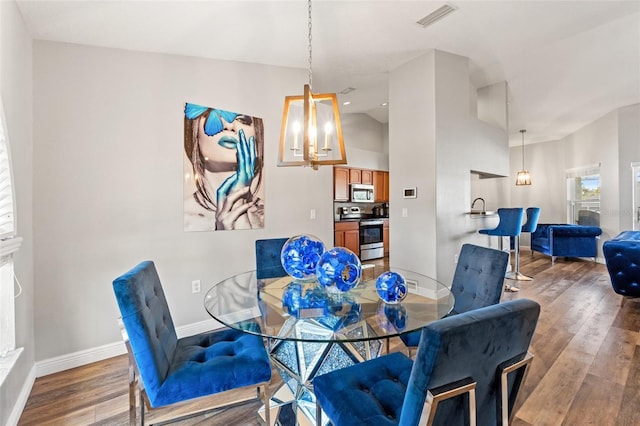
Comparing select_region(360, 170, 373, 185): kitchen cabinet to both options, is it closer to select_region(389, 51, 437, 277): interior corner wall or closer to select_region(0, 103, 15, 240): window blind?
select_region(389, 51, 437, 277): interior corner wall

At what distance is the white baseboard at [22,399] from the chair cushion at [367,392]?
1817 mm

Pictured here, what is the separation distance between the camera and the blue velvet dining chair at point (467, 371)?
0.79 meters

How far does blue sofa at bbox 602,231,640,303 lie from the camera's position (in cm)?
342

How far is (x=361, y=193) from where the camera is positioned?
6.79 m

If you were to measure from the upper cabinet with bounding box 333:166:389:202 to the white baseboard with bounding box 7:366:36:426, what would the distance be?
4.98m

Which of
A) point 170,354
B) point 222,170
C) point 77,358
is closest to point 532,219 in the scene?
point 222,170

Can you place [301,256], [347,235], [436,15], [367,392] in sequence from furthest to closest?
[347,235] → [436,15] → [301,256] → [367,392]

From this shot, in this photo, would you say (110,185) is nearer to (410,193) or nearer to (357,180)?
(410,193)

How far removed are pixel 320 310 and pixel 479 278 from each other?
1012 mm

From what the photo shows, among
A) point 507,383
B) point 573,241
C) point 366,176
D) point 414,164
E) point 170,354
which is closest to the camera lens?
point 507,383

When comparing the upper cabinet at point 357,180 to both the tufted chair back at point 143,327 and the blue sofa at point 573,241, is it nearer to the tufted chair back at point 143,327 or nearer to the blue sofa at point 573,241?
the blue sofa at point 573,241

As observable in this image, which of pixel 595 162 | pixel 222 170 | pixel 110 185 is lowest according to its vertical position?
pixel 110 185

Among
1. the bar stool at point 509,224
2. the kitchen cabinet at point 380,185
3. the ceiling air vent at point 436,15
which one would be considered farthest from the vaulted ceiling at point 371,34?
the kitchen cabinet at point 380,185

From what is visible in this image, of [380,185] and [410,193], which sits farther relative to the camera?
[380,185]
